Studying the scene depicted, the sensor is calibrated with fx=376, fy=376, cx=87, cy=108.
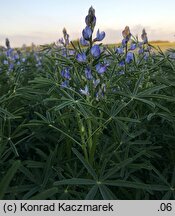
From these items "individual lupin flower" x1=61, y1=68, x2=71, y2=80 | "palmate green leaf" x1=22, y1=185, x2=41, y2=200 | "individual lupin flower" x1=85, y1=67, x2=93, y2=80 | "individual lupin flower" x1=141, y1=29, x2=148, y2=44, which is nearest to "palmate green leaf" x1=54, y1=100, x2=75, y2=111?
"individual lupin flower" x1=85, y1=67, x2=93, y2=80

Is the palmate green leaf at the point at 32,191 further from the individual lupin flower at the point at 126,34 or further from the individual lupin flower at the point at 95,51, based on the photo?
the individual lupin flower at the point at 126,34

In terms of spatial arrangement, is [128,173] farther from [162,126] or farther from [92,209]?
[162,126]

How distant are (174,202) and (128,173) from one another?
0.30m

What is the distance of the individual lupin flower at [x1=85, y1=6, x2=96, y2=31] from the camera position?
1.67 m

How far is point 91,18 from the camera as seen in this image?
5.53ft

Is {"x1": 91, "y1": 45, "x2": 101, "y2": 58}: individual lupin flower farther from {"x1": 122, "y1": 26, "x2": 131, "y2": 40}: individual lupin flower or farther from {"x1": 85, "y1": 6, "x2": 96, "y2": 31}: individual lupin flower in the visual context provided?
{"x1": 122, "y1": 26, "x2": 131, "y2": 40}: individual lupin flower

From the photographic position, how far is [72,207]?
1328 millimetres

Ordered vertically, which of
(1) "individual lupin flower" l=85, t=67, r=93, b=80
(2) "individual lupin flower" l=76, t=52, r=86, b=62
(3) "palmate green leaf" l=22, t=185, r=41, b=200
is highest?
(2) "individual lupin flower" l=76, t=52, r=86, b=62

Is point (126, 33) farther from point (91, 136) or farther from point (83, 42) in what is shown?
point (91, 136)

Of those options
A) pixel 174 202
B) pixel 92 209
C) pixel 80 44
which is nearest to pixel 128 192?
pixel 174 202

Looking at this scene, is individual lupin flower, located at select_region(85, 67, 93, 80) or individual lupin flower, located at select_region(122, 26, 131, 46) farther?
individual lupin flower, located at select_region(122, 26, 131, 46)

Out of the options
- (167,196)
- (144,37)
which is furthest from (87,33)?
(144,37)

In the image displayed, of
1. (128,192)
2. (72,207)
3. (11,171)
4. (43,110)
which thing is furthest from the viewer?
(43,110)

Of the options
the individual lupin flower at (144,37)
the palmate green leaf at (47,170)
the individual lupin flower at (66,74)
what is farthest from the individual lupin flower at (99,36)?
the individual lupin flower at (144,37)
